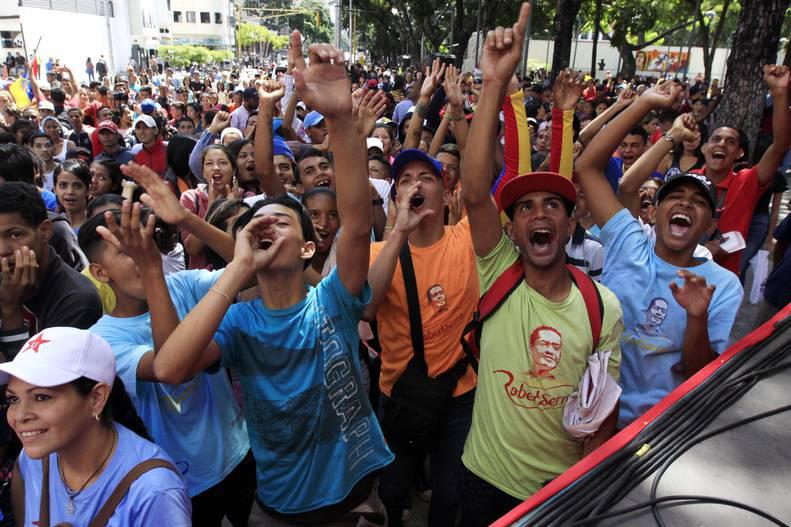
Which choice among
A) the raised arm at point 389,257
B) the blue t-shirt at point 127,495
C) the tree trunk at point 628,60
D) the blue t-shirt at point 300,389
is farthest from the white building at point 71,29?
the blue t-shirt at point 127,495

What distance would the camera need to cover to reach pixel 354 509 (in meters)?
2.26

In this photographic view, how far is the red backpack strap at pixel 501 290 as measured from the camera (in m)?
2.24

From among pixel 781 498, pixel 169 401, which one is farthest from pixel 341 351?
pixel 781 498

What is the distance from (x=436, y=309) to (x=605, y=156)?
3.31 feet

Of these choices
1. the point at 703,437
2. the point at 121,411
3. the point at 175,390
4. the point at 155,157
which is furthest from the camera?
the point at 155,157

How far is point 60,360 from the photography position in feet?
5.38

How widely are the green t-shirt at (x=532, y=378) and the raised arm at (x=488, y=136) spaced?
31cm

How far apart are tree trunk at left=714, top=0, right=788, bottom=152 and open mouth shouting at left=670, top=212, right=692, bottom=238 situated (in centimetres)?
636

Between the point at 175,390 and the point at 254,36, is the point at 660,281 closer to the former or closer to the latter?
the point at 175,390

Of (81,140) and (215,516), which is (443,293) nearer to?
(215,516)

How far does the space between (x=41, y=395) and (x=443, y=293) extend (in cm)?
158

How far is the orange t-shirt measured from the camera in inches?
103

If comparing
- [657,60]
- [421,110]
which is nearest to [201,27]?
[657,60]

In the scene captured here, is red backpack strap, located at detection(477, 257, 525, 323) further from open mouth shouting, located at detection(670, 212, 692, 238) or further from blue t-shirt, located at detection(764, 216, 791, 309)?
blue t-shirt, located at detection(764, 216, 791, 309)
